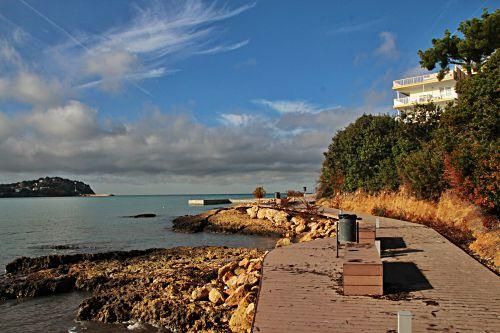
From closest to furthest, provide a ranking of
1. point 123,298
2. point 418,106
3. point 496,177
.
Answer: point 123,298 → point 496,177 → point 418,106

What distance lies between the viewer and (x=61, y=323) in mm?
12930

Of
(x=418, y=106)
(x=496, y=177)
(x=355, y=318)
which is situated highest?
(x=418, y=106)

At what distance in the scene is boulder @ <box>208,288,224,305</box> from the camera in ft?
37.0

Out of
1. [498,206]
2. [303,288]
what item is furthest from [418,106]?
[303,288]

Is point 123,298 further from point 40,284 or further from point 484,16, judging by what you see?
point 484,16

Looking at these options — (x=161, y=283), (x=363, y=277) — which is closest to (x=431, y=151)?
(x=161, y=283)

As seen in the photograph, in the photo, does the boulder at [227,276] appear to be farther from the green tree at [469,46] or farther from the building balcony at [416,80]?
the building balcony at [416,80]

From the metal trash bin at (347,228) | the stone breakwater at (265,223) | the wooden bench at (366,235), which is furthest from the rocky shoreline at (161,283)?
the wooden bench at (366,235)

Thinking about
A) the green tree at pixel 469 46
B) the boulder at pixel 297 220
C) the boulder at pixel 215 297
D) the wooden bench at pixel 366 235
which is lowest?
the boulder at pixel 215 297

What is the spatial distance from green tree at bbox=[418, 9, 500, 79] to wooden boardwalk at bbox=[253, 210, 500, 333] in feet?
57.6

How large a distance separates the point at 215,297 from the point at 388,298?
5156 millimetres

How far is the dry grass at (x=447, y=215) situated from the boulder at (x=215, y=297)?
7.92 m

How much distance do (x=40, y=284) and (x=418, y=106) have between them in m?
28.6

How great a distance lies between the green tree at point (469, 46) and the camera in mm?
25562
